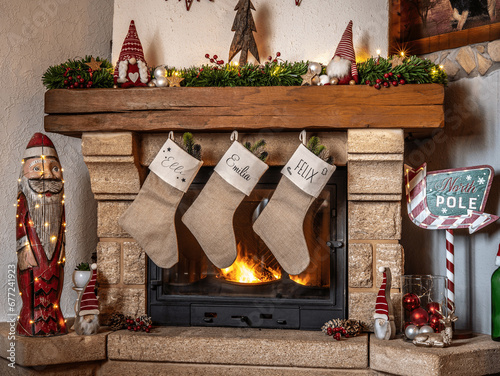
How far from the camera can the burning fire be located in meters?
2.49

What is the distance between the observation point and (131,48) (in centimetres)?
236

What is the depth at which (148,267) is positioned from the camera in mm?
2508

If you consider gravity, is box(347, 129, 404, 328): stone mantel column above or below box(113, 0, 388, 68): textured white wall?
below

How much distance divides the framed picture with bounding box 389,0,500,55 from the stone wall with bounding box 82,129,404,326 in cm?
68

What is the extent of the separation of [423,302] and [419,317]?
80 mm

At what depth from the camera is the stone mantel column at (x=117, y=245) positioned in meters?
2.46

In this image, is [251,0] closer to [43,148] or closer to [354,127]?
[354,127]

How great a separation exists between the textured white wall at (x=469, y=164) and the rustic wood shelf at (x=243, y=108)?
1.27 feet

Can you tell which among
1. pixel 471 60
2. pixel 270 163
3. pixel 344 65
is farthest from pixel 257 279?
pixel 471 60

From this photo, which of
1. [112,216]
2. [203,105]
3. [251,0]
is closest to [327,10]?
[251,0]

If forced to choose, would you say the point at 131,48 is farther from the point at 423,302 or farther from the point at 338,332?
the point at 423,302

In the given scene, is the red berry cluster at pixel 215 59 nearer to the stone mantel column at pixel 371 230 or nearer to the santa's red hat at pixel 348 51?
the santa's red hat at pixel 348 51

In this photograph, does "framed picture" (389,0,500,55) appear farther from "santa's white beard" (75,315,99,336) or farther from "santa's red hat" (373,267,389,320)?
"santa's white beard" (75,315,99,336)

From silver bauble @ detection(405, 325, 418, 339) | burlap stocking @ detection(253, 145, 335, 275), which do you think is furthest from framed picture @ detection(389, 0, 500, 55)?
silver bauble @ detection(405, 325, 418, 339)
